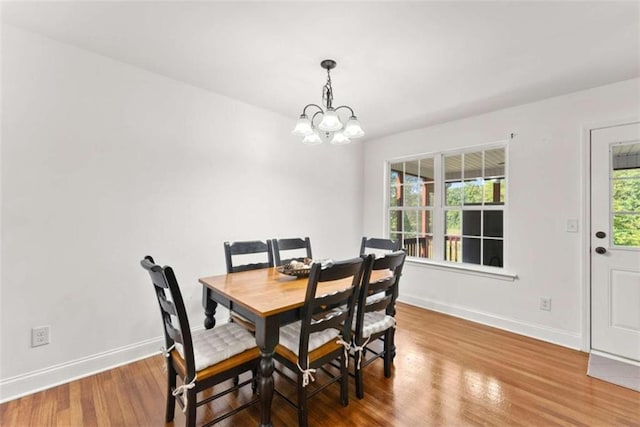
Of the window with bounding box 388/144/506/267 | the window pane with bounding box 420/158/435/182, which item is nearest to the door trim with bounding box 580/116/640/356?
the window with bounding box 388/144/506/267

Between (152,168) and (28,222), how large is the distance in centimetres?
89

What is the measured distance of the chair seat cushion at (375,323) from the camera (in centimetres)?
197

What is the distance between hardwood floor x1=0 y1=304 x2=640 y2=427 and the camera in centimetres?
171

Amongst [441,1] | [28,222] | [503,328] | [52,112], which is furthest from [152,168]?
[503,328]

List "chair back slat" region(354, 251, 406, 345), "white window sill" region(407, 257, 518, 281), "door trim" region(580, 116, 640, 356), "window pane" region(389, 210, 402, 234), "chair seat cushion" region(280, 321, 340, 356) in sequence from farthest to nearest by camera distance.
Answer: "window pane" region(389, 210, 402, 234)
"white window sill" region(407, 257, 518, 281)
"door trim" region(580, 116, 640, 356)
"chair back slat" region(354, 251, 406, 345)
"chair seat cushion" region(280, 321, 340, 356)

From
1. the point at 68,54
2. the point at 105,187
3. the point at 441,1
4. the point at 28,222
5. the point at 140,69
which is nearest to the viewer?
the point at 441,1

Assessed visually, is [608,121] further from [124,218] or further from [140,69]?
[124,218]

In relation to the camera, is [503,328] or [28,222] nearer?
[28,222]

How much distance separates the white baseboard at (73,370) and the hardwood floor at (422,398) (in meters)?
0.06

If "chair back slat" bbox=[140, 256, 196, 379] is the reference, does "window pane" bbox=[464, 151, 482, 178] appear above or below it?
above

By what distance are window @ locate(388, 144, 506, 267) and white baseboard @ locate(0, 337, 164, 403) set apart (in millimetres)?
3320

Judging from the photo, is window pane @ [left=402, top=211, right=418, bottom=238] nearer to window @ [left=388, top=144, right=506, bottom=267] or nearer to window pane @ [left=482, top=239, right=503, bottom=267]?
window @ [left=388, top=144, right=506, bottom=267]

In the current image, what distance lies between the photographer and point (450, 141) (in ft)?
11.8

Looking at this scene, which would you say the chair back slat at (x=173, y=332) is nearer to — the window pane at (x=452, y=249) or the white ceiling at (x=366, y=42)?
the white ceiling at (x=366, y=42)
